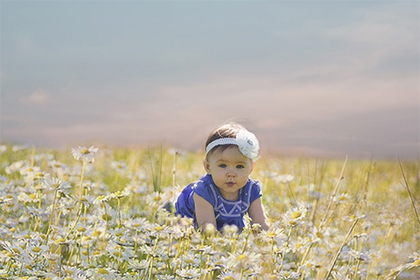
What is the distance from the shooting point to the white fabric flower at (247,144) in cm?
354

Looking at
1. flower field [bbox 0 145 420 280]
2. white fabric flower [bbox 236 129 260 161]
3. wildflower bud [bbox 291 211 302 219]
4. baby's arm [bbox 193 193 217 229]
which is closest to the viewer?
flower field [bbox 0 145 420 280]

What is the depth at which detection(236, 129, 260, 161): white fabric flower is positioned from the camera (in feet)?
11.6

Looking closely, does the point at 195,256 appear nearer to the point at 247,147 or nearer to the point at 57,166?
the point at 247,147

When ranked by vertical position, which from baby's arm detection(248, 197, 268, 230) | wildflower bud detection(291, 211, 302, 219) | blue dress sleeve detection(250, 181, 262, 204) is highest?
wildflower bud detection(291, 211, 302, 219)

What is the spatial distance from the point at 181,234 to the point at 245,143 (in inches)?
48.8

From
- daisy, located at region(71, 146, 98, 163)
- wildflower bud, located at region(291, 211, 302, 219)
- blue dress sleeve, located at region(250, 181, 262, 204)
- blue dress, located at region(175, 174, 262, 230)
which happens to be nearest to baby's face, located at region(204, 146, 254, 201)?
blue dress, located at region(175, 174, 262, 230)

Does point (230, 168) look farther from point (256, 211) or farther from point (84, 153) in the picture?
point (84, 153)

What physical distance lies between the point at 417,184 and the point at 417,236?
1408 millimetres

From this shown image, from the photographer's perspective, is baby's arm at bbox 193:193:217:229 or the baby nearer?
the baby

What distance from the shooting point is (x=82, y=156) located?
9.52 ft

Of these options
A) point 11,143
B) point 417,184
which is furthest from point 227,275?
point 11,143

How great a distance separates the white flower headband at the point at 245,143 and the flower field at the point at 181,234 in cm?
30

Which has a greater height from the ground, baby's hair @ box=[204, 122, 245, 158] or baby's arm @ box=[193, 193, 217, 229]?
baby's hair @ box=[204, 122, 245, 158]

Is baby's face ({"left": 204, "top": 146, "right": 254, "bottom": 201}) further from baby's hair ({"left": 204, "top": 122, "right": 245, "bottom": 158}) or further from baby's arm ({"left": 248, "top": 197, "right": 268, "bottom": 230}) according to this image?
baby's arm ({"left": 248, "top": 197, "right": 268, "bottom": 230})
